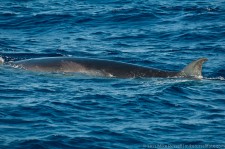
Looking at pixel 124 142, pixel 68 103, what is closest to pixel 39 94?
pixel 68 103

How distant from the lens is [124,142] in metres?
15.7

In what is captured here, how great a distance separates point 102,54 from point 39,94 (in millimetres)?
7622

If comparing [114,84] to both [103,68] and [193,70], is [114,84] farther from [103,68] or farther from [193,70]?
[193,70]

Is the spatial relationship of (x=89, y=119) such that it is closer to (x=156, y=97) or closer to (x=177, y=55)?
(x=156, y=97)

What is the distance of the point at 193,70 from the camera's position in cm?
2195

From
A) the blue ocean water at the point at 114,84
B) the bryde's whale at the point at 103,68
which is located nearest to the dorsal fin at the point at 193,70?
the bryde's whale at the point at 103,68

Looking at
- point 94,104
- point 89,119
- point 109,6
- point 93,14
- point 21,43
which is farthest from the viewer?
point 109,6

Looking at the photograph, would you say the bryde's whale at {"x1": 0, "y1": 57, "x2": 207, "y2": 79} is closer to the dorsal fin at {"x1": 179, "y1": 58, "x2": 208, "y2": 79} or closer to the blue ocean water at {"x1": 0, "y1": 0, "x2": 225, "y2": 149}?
the dorsal fin at {"x1": 179, "y1": 58, "x2": 208, "y2": 79}

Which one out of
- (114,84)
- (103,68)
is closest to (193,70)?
(114,84)

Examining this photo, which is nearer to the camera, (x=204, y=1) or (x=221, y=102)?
(x=221, y=102)

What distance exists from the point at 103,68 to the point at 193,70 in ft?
9.90

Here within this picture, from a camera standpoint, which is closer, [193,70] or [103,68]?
[193,70]

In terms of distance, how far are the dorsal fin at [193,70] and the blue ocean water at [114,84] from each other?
0.27 m

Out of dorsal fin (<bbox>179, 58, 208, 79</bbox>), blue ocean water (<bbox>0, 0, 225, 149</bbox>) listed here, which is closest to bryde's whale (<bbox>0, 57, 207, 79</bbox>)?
dorsal fin (<bbox>179, 58, 208, 79</bbox>)
